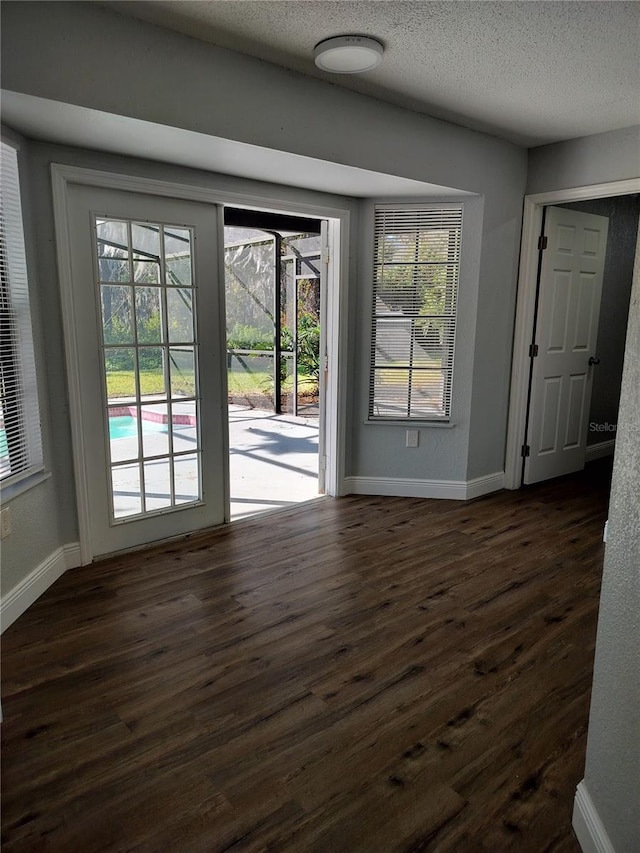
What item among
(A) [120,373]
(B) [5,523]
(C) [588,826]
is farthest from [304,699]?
(A) [120,373]

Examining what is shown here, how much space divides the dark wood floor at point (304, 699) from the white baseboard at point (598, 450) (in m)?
2.12

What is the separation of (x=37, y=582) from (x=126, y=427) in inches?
36.7

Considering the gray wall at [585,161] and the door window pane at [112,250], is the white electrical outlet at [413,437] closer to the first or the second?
the gray wall at [585,161]

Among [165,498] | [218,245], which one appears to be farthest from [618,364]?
[165,498]

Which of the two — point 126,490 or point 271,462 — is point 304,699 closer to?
point 126,490

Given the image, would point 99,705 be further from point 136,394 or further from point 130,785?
point 136,394

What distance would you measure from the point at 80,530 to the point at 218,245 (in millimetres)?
1849

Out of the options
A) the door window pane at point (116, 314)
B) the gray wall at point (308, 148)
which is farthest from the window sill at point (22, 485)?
the door window pane at point (116, 314)

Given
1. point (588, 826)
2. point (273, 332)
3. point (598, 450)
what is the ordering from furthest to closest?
point (273, 332) < point (598, 450) < point (588, 826)

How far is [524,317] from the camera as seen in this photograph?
429 centimetres

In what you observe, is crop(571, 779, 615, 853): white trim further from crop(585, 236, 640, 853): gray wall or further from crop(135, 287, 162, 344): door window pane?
crop(135, 287, 162, 344): door window pane

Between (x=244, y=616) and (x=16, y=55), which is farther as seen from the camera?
(x=244, y=616)

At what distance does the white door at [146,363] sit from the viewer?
301cm

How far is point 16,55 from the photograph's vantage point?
2.02 m
